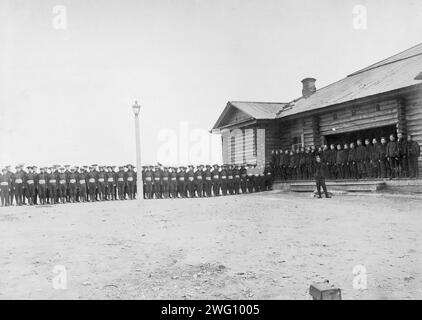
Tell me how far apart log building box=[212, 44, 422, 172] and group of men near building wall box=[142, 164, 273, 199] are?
1916mm

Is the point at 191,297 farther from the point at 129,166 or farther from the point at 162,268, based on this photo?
the point at 129,166

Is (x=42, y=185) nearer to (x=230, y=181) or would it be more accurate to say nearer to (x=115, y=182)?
(x=115, y=182)

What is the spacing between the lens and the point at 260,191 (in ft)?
69.7

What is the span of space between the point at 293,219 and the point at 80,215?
6.07 m

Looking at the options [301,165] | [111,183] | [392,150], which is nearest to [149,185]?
[111,183]

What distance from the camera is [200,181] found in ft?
67.6

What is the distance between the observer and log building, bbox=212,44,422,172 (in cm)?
1510

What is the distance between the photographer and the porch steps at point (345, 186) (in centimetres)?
1491

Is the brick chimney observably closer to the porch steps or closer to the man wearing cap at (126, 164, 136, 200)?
the porch steps

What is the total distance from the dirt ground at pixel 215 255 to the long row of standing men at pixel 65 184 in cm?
745

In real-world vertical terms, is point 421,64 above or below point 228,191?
above

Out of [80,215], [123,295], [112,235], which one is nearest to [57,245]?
[112,235]

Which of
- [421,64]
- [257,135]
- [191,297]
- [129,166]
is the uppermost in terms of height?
[421,64]

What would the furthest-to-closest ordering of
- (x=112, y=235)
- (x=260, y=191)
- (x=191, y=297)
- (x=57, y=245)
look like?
(x=260, y=191), (x=112, y=235), (x=57, y=245), (x=191, y=297)
